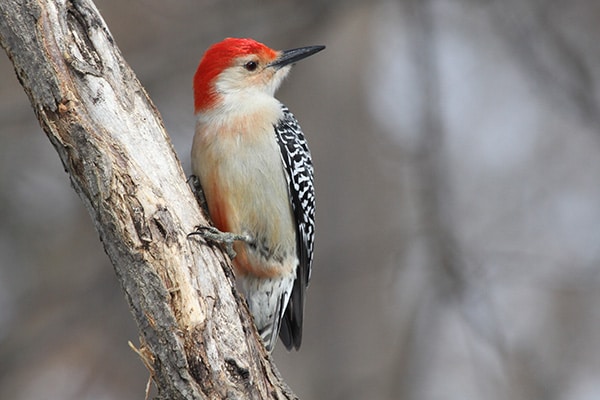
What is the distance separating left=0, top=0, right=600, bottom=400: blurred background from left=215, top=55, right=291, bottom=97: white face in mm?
1718

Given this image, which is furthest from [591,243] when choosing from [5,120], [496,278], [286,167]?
[5,120]

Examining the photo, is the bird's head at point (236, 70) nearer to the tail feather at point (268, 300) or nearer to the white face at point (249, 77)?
the white face at point (249, 77)

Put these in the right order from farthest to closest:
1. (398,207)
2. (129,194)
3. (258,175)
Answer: (398,207) → (258,175) → (129,194)

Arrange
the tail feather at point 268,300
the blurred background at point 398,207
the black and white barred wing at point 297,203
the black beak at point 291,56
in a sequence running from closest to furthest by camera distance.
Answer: the black and white barred wing at point 297,203, the tail feather at point 268,300, the black beak at point 291,56, the blurred background at point 398,207

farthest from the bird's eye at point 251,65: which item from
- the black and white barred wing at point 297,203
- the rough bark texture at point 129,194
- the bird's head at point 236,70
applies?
the rough bark texture at point 129,194

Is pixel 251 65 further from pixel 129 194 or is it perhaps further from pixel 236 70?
pixel 129 194

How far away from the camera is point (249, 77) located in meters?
5.64

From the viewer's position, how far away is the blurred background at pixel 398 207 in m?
7.38

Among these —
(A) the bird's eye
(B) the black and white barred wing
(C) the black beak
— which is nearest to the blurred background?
(C) the black beak

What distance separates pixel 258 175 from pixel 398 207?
582 cm

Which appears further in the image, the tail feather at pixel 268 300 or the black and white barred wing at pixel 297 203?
the tail feather at pixel 268 300

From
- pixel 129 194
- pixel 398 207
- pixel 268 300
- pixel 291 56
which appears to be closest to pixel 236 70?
pixel 291 56

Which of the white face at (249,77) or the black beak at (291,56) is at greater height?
the black beak at (291,56)

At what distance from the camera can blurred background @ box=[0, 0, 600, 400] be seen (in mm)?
7379
